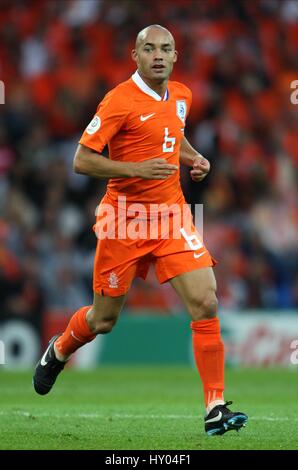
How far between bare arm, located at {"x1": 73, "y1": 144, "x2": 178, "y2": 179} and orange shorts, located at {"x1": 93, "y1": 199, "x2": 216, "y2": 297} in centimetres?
46

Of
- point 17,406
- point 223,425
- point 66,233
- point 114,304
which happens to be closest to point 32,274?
point 66,233

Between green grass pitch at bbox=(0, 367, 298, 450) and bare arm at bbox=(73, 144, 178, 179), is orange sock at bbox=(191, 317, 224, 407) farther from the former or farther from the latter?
bare arm at bbox=(73, 144, 178, 179)

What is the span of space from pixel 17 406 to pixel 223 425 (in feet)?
8.04

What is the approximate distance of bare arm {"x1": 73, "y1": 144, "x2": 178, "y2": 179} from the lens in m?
6.65

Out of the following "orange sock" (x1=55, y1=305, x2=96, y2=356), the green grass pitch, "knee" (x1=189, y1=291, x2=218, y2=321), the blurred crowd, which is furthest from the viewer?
the blurred crowd

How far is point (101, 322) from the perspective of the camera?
23.9ft

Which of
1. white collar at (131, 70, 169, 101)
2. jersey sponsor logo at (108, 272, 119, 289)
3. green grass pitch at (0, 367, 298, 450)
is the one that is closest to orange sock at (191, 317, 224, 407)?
green grass pitch at (0, 367, 298, 450)

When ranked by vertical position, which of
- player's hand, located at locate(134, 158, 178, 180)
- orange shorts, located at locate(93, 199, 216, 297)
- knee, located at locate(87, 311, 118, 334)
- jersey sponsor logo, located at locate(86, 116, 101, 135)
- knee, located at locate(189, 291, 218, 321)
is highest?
jersey sponsor logo, located at locate(86, 116, 101, 135)

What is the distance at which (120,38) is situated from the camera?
50.0 feet

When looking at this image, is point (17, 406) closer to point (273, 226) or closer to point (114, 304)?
point (114, 304)

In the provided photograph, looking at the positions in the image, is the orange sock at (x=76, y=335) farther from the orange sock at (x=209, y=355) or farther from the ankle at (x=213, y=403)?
the ankle at (x=213, y=403)

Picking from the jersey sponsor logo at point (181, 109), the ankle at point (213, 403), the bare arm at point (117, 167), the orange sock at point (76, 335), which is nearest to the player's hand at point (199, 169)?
the jersey sponsor logo at point (181, 109)

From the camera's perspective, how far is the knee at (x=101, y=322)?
7.27 metres

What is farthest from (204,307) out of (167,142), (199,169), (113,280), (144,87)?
(144,87)
